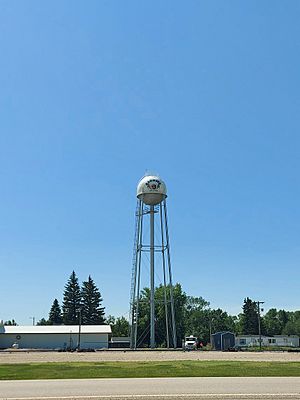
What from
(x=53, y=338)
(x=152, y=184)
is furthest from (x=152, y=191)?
(x=53, y=338)

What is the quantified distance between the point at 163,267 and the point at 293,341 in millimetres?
36670

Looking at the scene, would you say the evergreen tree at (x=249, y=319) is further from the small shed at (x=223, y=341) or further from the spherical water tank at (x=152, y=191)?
the spherical water tank at (x=152, y=191)

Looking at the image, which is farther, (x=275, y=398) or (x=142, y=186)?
(x=142, y=186)

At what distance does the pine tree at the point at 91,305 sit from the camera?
399ft

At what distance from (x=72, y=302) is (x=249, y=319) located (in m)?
42.3

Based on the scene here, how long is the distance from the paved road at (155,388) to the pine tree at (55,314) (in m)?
113

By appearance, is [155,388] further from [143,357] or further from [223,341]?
[223,341]

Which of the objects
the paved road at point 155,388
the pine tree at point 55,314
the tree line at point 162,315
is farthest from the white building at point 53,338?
the paved road at point 155,388

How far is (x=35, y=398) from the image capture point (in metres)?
13.8

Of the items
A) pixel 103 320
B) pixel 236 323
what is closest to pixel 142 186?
pixel 103 320

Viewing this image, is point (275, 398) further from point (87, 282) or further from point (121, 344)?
point (87, 282)

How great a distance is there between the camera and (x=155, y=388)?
15750mm

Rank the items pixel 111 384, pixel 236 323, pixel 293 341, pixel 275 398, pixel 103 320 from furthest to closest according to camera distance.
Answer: pixel 236 323, pixel 103 320, pixel 293 341, pixel 111 384, pixel 275 398

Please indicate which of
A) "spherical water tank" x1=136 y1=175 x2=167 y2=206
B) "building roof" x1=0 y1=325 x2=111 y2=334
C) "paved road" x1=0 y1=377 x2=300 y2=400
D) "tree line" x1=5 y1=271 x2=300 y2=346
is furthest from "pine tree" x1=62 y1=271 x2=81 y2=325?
"paved road" x1=0 y1=377 x2=300 y2=400
